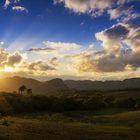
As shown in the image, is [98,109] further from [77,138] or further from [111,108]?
[77,138]

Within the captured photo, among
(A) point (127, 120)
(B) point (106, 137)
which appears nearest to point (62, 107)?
(A) point (127, 120)

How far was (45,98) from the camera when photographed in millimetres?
136875

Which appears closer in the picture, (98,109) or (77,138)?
(77,138)

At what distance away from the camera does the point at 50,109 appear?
128125 mm

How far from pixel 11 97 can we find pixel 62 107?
19669 mm

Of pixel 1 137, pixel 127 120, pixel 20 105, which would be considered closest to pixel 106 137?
pixel 1 137

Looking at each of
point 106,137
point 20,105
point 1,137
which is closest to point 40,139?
point 1,137

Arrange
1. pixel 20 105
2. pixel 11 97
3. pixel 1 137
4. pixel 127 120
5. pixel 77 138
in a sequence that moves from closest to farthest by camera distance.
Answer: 1. pixel 1 137
2. pixel 77 138
3. pixel 127 120
4. pixel 20 105
5. pixel 11 97

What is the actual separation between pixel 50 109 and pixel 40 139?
286 feet

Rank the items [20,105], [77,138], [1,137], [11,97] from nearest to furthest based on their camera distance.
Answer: [1,137]
[77,138]
[20,105]
[11,97]

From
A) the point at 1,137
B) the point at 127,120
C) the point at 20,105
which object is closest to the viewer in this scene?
the point at 1,137

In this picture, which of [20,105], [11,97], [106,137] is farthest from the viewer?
[11,97]

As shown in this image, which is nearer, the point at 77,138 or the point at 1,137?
the point at 1,137

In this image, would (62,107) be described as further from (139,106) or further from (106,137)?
(106,137)
